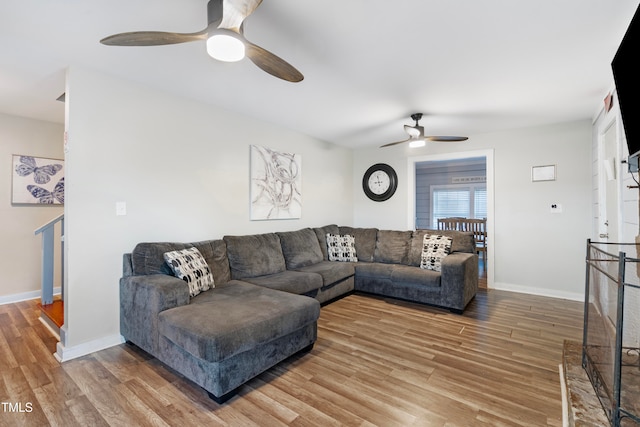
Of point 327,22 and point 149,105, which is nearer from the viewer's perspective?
point 327,22

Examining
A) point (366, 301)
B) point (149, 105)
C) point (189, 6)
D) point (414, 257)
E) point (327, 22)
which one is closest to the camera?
point (189, 6)

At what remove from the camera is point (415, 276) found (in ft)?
12.1

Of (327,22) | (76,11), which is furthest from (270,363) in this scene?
(76,11)

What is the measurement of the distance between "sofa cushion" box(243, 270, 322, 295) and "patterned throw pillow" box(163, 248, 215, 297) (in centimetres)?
54

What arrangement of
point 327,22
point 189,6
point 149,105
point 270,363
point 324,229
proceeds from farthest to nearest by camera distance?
1. point 324,229
2. point 149,105
3. point 270,363
4. point 327,22
5. point 189,6

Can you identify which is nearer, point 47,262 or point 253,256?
point 253,256

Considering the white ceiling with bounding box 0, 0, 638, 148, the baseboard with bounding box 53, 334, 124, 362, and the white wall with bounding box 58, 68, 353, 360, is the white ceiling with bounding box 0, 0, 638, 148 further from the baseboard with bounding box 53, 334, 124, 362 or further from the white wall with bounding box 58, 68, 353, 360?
the baseboard with bounding box 53, 334, 124, 362

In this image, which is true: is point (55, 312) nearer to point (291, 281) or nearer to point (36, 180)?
point (36, 180)

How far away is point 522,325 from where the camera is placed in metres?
3.09

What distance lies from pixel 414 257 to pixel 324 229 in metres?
1.44

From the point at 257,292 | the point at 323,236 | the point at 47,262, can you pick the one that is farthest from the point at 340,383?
the point at 47,262

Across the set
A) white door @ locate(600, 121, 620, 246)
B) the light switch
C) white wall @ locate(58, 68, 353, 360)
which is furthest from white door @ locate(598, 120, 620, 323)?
the light switch

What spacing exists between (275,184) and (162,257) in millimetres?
1877

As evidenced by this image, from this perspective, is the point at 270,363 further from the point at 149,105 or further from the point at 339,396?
the point at 149,105
